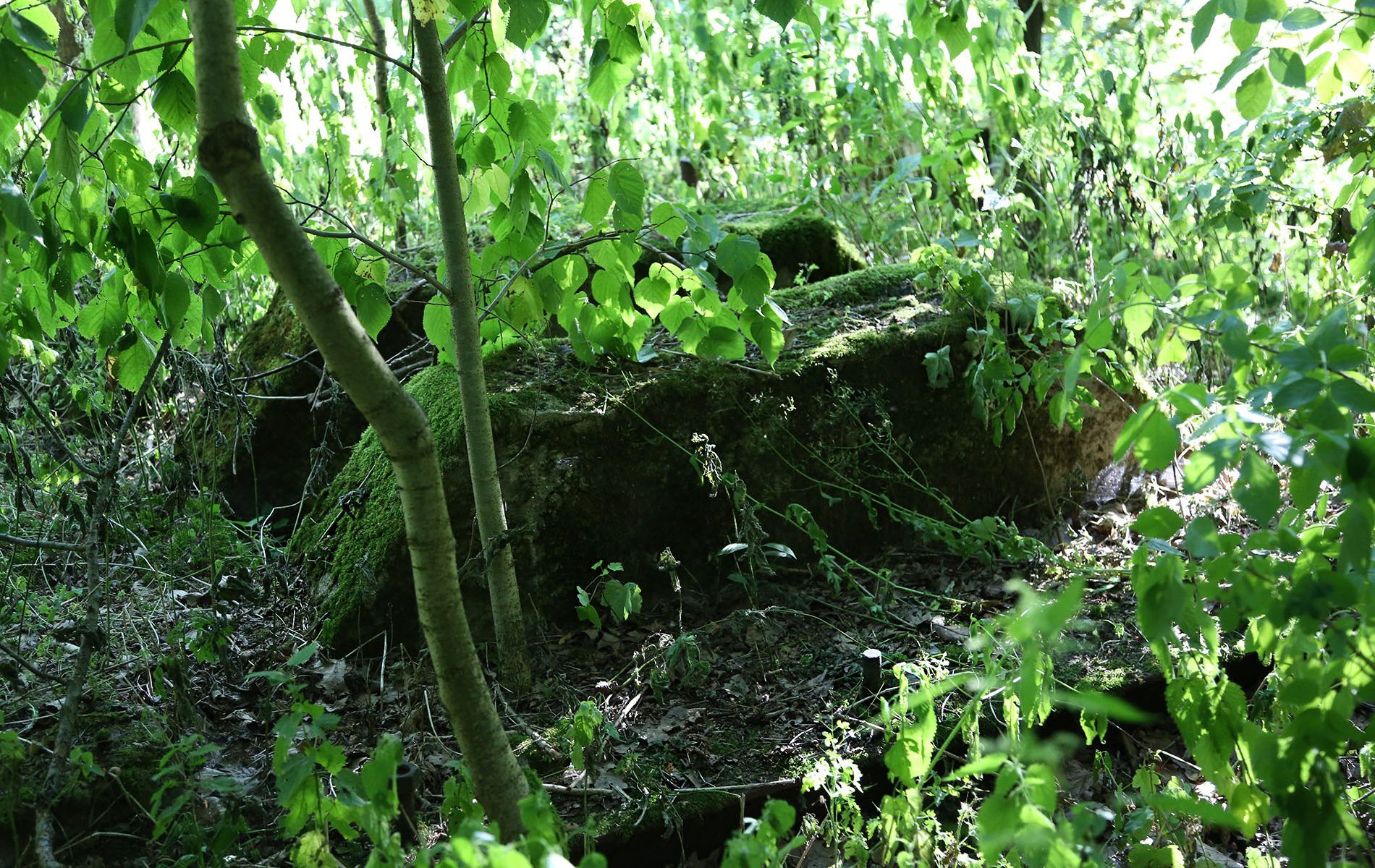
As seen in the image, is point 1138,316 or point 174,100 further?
point 174,100

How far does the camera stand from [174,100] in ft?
5.54

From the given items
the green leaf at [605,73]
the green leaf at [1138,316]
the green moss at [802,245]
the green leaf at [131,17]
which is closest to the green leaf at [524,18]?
the green leaf at [605,73]

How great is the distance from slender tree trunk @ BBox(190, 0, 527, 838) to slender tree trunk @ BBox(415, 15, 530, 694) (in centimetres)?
61

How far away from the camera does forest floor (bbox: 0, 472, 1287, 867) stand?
1.78m

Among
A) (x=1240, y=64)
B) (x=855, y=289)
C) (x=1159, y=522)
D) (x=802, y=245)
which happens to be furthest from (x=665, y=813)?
(x=802, y=245)

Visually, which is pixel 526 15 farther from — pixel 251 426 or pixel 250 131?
pixel 251 426

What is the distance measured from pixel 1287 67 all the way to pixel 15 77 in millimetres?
2026

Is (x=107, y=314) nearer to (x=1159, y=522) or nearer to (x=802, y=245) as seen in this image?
(x=1159, y=522)

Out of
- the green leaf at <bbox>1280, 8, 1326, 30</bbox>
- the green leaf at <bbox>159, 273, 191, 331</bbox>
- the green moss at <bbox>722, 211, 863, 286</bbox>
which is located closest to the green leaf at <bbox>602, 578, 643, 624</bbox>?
the green leaf at <bbox>159, 273, 191, 331</bbox>

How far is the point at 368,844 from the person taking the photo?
178cm

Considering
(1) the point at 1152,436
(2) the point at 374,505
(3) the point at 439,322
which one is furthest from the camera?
(2) the point at 374,505

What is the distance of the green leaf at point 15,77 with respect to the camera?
140 cm

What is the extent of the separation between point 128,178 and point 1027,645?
6.44ft

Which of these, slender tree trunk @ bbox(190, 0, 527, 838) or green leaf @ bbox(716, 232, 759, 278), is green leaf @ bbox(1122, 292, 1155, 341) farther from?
slender tree trunk @ bbox(190, 0, 527, 838)
